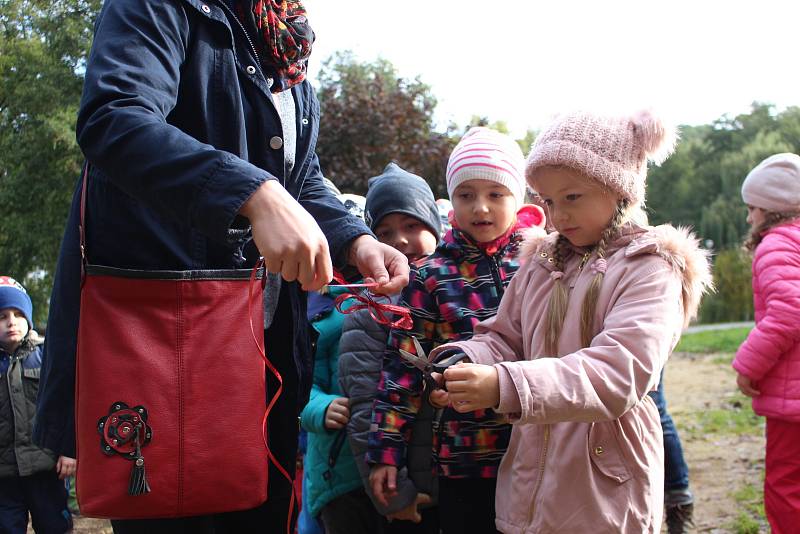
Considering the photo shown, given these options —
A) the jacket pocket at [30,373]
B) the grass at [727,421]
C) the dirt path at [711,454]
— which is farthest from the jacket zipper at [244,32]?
the grass at [727,421]

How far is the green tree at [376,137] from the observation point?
278 inches

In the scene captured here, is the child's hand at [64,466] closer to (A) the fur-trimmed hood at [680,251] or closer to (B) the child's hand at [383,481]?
(B) the child's hand at [383,481]

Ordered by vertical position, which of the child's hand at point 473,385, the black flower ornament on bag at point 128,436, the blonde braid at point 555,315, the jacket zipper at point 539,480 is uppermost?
the blonde braid at point 555,315

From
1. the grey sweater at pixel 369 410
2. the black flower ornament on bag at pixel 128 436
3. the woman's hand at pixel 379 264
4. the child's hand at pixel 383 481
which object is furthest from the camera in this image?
the grey sweater at pixel 369 410

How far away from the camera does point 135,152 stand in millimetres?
1476

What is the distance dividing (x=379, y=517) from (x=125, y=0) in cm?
226

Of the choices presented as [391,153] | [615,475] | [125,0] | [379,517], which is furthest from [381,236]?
[391,153]

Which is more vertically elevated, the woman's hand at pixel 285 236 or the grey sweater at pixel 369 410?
the woman's hand at pixel 285 236

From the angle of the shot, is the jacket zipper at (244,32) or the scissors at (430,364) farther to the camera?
the scissors at (430,364)

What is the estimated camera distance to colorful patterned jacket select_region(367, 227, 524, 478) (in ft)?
8.66

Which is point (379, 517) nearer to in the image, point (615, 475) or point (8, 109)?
point (615, 475)

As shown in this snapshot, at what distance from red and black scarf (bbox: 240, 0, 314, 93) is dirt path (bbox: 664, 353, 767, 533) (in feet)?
13.8

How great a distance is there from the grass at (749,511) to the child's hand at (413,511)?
278cm

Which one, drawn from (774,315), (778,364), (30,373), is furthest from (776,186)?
(30,373)
